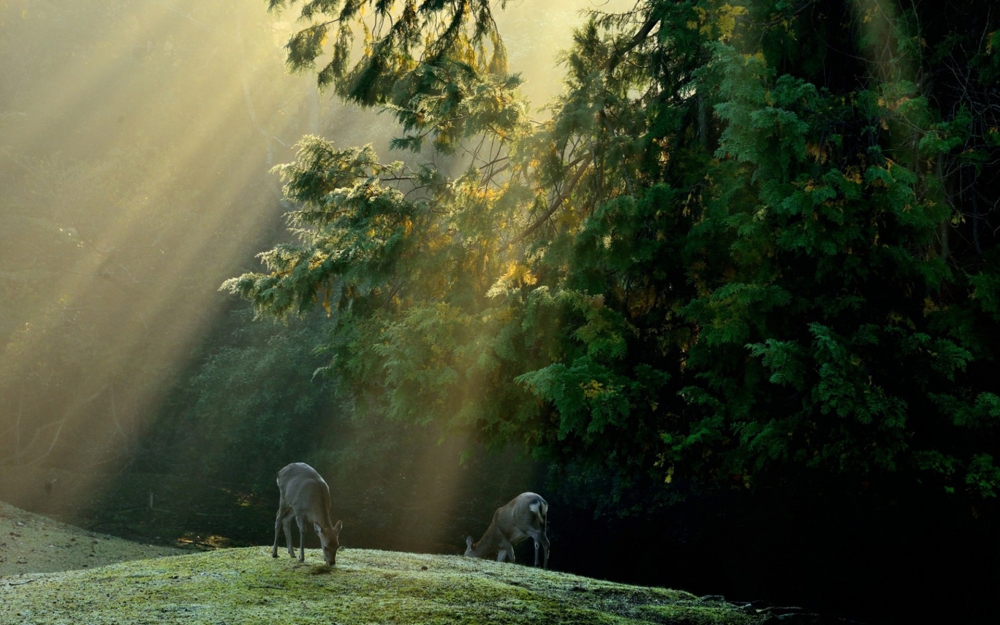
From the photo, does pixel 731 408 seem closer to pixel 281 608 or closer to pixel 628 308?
pixel 628 308

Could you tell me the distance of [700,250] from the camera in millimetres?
7621

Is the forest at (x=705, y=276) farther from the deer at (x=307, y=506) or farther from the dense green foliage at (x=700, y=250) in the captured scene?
the deer at (x=307, y=506)

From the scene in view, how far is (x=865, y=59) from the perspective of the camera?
6988mm

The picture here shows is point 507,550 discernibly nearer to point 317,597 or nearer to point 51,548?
point 51,548

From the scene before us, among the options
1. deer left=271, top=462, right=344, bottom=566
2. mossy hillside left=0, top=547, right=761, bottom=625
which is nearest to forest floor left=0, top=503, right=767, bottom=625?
mossy hillside left=0, top=547, right=761, bottom=625

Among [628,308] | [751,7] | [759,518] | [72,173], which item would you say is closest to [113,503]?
[72,173]

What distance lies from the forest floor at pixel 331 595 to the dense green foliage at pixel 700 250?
125 centimetres

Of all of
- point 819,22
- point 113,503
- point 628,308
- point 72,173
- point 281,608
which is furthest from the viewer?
point 72,173

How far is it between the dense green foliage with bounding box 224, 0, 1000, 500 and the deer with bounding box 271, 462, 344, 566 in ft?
3.69

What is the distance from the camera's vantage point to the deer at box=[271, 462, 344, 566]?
7.06m

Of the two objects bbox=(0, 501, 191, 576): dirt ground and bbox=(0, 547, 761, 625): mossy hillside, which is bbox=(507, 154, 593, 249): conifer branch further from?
bbox=(0, 501, 191, 576): dirt ground

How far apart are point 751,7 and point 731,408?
3231 millimetres

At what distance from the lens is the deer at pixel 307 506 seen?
7.06 m

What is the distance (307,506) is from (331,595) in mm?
1753
